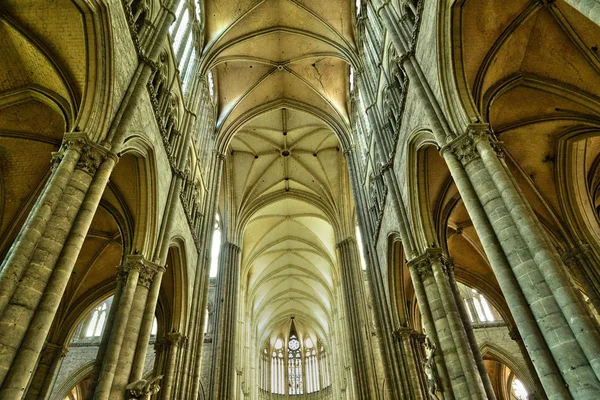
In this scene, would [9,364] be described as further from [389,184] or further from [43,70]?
[389,184]

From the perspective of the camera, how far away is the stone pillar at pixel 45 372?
13.2 m

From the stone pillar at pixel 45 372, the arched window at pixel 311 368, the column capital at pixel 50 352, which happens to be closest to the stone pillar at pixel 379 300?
the stone pillar at pixel 45 372

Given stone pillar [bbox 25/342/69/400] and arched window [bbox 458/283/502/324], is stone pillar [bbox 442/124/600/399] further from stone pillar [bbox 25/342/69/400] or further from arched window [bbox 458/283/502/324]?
arched window [bbox 458/283/502/324]

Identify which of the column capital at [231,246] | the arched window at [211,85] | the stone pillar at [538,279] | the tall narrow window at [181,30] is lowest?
the stone pillar at [538,279]

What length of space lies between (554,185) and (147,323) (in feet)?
39.7

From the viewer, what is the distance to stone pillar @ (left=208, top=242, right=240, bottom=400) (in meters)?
16.8

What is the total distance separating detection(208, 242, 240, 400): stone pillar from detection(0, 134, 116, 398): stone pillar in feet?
40.7

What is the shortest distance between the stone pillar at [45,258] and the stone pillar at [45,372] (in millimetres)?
10395

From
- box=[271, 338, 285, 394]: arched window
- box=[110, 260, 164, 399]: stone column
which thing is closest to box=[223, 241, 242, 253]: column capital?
box=[110, 260, 164, 399]: stone column

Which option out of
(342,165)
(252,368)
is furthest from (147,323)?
(252,368)

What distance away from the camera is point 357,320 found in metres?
19.5

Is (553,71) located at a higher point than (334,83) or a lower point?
lower

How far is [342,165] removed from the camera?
2542 centimetres

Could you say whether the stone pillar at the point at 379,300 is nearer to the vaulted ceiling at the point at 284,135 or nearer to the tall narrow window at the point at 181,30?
the vaulted ceiling at the point at 284,135
